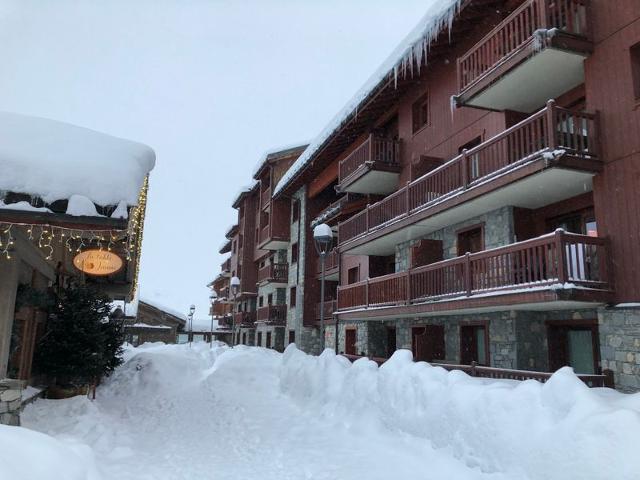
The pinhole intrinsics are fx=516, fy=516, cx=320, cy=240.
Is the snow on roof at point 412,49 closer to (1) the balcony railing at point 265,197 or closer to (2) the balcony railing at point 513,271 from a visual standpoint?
(2) the balcony railing at point 513,271

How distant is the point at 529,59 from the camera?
419 inches

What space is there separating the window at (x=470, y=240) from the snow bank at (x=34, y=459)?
11.2 m

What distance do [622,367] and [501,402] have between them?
390 cm

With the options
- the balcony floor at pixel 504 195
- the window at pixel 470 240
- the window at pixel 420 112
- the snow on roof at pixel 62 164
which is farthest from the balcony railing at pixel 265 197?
the snow on roof at pixel 62 164

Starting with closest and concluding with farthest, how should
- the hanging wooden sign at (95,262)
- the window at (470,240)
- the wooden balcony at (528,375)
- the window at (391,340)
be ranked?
the wooden balcony at (528,375), the hanging wooden sign at (95,262), the window at (470,240), the window at (391,340)

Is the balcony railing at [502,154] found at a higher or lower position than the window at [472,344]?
higher

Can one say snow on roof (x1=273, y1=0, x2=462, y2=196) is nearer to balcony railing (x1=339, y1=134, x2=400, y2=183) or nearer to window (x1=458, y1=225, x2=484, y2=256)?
Answer: balcony railing (x1=339, y1=134, x2=400, y2=183)

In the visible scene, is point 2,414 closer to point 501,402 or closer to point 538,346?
point 501,402

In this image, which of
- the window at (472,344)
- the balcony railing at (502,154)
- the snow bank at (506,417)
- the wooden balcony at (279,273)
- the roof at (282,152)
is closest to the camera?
the snow bank at (506,417)

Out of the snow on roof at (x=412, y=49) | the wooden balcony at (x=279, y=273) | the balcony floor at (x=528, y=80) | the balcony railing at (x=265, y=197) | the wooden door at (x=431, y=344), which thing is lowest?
the wooden door at (x=431, y=344)

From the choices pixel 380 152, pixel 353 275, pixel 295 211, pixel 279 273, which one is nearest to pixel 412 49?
pixel 380 152

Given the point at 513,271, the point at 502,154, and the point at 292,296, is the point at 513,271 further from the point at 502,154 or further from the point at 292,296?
the point at 292,296

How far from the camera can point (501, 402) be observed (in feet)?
21.0

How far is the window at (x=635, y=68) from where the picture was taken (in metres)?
9.44
